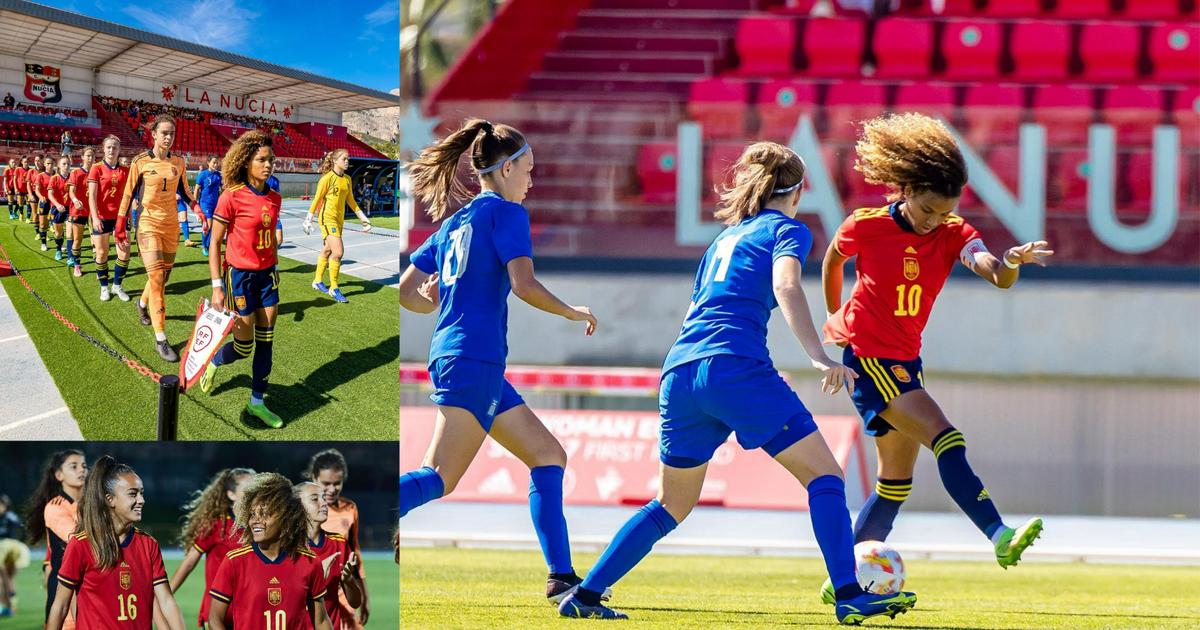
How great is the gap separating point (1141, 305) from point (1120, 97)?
2255 mm

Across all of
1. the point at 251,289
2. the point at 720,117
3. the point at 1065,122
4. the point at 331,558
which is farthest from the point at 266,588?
the point at 1065,122

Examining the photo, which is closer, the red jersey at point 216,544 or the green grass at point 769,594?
the green grass at point 769,594

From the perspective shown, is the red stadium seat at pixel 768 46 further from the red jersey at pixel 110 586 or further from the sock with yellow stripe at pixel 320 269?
the red jersey at pixel 110 586

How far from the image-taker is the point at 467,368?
150 inches

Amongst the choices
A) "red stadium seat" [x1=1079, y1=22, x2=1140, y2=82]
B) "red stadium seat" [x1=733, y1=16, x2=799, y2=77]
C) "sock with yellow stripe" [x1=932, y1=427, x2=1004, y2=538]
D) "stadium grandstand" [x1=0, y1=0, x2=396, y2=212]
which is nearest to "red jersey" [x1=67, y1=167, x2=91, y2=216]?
"stadium grandstand" [x1=0, y1=0, x2=396, y2=212]

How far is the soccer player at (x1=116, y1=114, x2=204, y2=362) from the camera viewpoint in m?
4.58

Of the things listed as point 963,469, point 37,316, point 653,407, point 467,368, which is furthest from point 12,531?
point 653,407

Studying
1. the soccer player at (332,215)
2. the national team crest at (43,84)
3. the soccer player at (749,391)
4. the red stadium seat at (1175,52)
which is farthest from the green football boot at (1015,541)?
the red stadium seat at (1175,52)

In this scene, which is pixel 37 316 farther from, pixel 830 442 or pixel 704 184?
pixel 704 184

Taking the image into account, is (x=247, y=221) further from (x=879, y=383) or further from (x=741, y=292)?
(x=879, y=383)

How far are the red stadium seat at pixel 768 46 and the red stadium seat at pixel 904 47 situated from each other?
90cm

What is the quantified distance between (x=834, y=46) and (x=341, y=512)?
9962 millimetres

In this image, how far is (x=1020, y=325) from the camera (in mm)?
11070

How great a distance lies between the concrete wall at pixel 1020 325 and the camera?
1102cm
